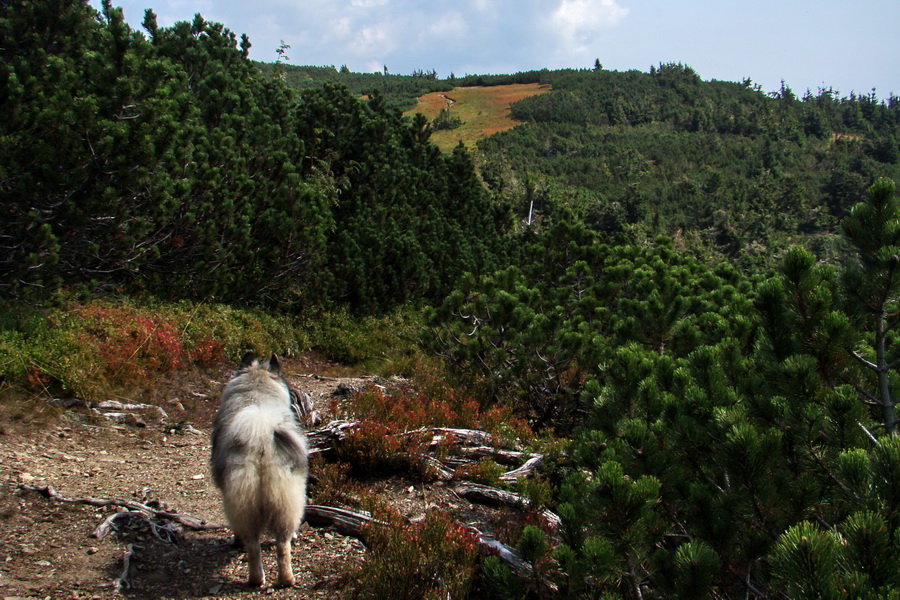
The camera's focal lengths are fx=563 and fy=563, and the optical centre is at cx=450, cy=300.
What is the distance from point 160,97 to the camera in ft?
25.0

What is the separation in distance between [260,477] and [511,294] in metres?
5.84

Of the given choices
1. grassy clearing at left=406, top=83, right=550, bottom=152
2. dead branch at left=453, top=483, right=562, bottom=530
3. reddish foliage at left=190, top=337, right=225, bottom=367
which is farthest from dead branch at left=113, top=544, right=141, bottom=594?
grassy clearing at left=406, top=83, right=550, bottom=152

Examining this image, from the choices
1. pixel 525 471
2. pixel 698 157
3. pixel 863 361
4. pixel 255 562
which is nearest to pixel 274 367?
pixel 255 562

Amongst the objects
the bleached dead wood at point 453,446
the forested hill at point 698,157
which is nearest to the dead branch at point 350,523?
the bleached dead wood at point 453,446

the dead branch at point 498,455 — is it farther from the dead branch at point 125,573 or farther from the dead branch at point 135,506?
the dead branch at point 125,573

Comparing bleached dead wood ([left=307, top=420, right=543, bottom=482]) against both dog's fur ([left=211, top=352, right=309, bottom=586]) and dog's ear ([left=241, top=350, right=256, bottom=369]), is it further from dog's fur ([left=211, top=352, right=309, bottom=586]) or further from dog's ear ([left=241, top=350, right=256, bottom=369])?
dog's fur ([left=211, top=352, right=309, bottom=586])

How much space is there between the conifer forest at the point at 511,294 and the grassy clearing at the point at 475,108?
220ft

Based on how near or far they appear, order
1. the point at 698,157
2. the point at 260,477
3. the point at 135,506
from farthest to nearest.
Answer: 1. the point at 698,157
2. the point at 135,506
3. the point at 260,477

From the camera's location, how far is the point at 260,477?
331 centimetres

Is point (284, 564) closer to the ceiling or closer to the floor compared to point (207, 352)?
closer to the floor

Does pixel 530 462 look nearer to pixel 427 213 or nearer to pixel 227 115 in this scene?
pixel 227 115

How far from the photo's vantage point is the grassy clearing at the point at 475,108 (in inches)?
3506

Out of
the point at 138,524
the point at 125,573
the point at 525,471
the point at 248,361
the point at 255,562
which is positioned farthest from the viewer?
the point at 525,471

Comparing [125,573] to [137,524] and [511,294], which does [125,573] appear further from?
[511,294]
